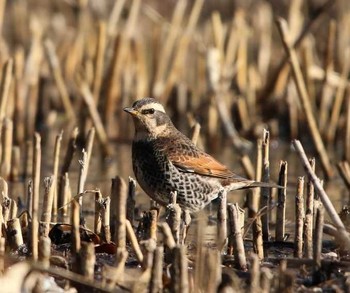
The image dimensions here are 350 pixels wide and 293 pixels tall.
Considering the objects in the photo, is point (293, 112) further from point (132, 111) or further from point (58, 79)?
point (132, 111)

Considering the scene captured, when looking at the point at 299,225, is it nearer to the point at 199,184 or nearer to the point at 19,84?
the point at 199,184

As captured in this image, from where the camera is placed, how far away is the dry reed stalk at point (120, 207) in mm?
5035

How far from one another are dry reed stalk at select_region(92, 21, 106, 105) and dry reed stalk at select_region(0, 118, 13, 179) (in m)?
2.26

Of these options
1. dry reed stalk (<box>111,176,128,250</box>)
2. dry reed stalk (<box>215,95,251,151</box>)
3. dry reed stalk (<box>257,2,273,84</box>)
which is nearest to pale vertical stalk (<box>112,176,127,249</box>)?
dry reed stalk (<box>111,176,128,250</box>)

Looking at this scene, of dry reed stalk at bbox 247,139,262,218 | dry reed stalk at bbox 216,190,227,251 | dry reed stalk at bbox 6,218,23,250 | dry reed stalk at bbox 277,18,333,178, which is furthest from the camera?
dry reed stalk at bbox 277,18,333,178

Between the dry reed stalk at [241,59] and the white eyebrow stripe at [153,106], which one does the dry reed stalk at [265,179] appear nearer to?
the white eyebrow stripe at [153,106]

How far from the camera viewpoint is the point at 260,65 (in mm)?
12133

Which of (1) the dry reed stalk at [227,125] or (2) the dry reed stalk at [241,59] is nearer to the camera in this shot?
(1) the dry reed stalk at [227,125]

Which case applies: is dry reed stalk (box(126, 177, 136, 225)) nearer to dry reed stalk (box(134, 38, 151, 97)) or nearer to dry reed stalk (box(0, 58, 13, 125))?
dry reed stalk (box(0, 58, 13, 125))

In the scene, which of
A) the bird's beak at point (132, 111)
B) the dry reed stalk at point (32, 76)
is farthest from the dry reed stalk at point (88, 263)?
the dry reed stalk at point (32, 76)

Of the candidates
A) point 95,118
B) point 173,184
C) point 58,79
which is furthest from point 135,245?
point 58,79

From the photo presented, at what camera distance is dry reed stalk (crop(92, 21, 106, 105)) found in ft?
34.7

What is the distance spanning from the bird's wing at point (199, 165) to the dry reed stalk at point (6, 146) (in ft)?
5.97

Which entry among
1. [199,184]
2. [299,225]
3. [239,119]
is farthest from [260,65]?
[299,225]
